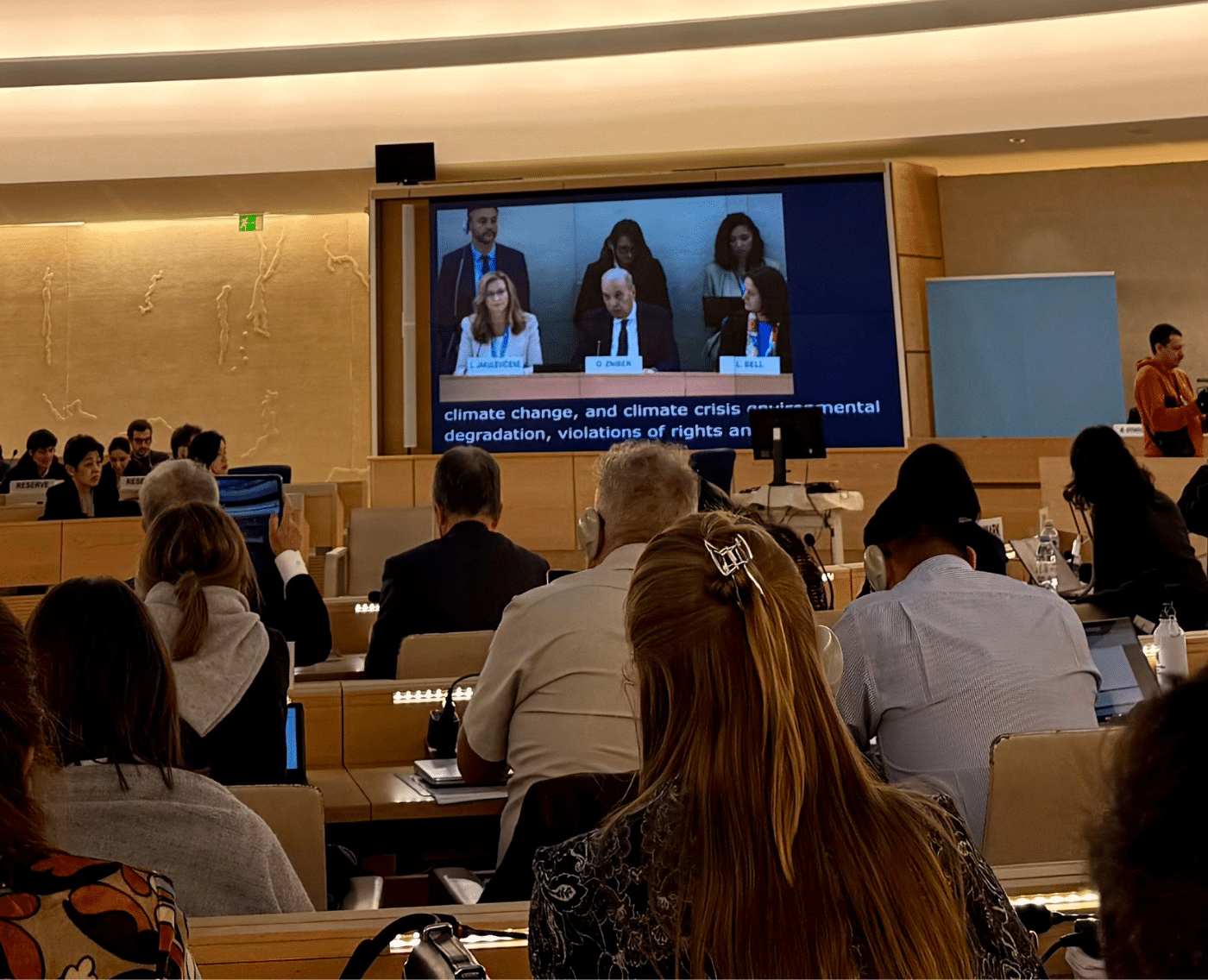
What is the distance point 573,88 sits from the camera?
30.5 ft

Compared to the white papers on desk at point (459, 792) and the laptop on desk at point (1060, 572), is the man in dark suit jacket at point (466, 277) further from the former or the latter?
the white papers on desk at point (459, 792)

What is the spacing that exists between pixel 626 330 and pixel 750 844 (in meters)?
8.72

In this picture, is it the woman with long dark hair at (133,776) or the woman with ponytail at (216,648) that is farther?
the woman with ponytail at (216,648)

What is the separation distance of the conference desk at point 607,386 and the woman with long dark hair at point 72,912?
8.59m

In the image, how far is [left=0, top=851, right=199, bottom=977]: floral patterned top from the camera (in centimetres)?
102

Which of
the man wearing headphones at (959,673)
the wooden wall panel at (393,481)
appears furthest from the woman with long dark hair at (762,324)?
the man wearing headphones at (959,673)

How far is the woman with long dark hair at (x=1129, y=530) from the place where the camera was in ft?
13.3

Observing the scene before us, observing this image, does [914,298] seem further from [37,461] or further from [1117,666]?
[1117,666]

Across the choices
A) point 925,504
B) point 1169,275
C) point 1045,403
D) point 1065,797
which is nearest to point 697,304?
point 1045,403

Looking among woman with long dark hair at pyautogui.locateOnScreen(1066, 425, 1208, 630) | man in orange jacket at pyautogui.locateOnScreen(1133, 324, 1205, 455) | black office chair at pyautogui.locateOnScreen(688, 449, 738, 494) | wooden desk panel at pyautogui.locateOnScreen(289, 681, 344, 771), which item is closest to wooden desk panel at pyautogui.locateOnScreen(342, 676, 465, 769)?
wooden desk panel at pyautogui.locateOnScreen(289, 681, 344, 771)

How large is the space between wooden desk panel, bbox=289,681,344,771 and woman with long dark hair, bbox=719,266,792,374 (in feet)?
22.5

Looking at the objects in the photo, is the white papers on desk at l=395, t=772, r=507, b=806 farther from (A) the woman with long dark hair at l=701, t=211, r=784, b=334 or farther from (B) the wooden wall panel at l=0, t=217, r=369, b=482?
(B) the wooden wall panel at l=0, t=217, r=369, b=482

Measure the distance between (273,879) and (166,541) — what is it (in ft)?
3.50

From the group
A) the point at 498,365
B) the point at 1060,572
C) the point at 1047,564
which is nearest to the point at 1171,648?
the point at 1060,572
